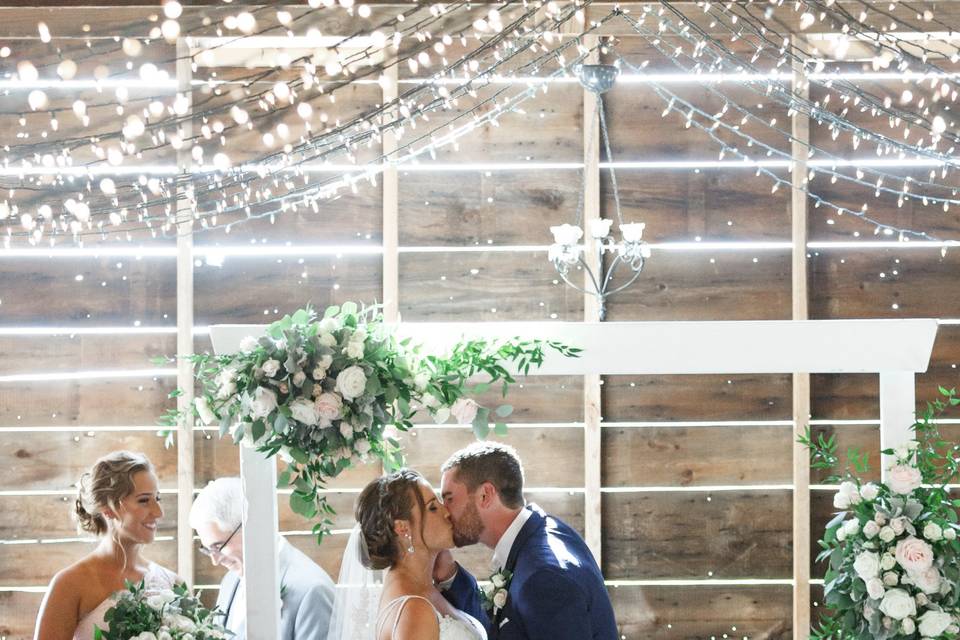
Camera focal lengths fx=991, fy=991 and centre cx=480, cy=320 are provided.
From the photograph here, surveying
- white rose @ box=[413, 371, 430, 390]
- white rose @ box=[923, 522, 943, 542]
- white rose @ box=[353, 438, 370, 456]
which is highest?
white rose @ box=[413, 371, 430, 390]

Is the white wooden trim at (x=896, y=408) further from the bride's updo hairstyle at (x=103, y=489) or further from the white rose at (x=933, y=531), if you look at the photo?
the bride's updo hairstyle at (x=103, y=489)

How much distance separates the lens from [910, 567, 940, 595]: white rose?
2.59m

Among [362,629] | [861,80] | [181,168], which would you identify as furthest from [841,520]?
[181,168]

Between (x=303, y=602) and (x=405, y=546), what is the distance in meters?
0.71

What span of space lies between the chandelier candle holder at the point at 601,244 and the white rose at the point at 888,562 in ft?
6.10

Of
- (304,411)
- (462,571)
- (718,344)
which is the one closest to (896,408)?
(718,344)

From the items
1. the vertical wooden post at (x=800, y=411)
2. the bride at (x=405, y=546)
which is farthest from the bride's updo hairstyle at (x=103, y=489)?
the vertical wooden post at (x=800, y=411)

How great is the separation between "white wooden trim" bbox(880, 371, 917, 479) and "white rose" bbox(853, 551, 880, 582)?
255 millimetres

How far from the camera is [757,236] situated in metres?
4.73

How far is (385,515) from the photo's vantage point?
245cm

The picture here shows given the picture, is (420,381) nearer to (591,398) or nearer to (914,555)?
(914,555)

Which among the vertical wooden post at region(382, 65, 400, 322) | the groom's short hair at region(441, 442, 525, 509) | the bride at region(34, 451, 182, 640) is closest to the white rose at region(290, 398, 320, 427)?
the groom's short hair at region(441, 442, 525, 509)

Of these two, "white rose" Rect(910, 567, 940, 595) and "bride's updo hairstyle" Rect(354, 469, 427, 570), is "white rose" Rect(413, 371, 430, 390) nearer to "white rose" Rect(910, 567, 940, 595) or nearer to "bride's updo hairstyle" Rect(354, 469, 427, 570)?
"bride's updo hairstyle" Rect(354, 469, 427, 570)

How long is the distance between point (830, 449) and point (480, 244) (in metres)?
2.34
